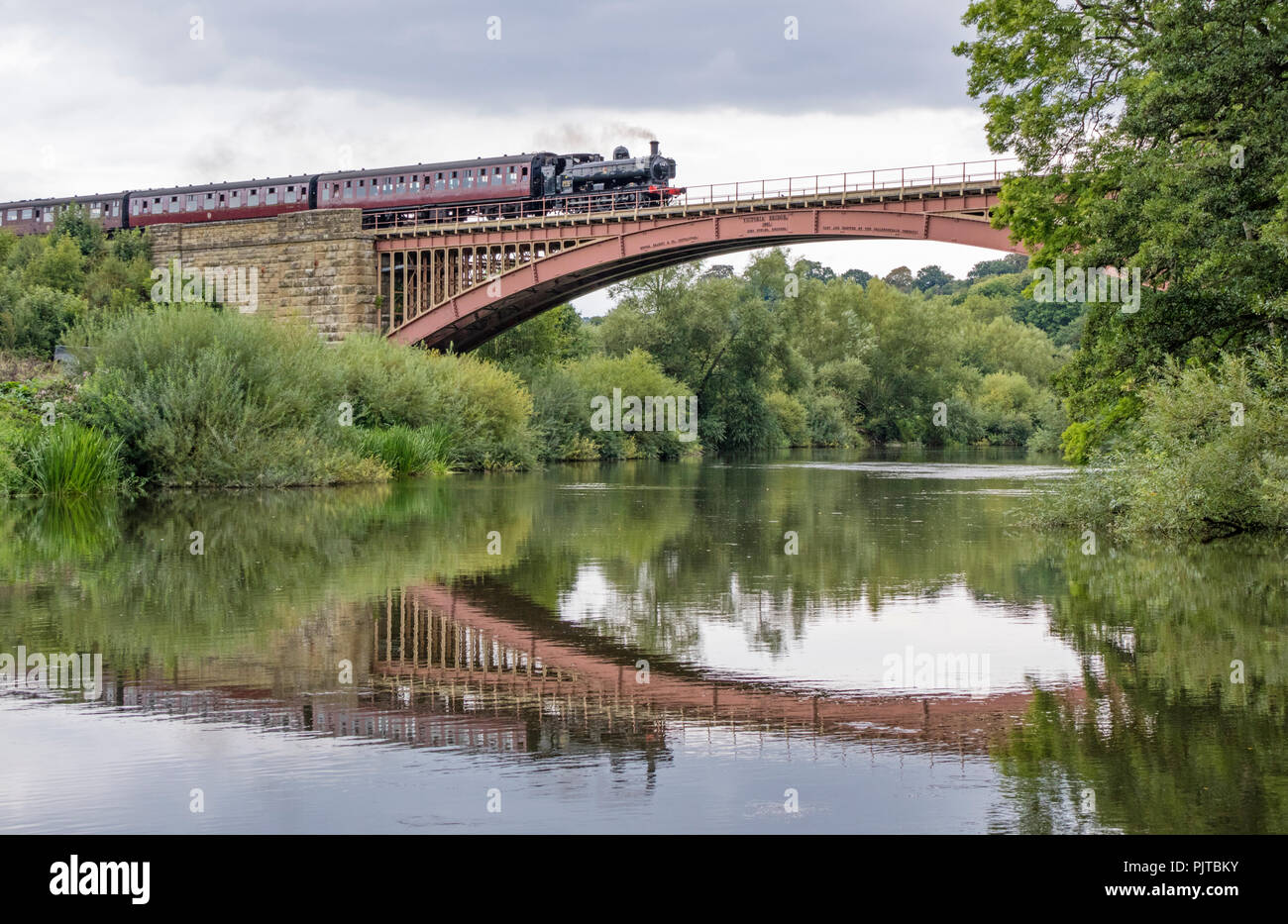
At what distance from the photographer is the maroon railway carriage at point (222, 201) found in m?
54.5

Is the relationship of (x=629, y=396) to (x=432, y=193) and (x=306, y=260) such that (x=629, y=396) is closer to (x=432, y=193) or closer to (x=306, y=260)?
(x=432, y=193)

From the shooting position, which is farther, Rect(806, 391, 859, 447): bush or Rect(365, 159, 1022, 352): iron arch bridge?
Rect(806, 391, 859, 447): bush

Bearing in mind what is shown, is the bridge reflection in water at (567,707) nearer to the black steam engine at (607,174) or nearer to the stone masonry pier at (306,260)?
the black steam engine at (607,174)

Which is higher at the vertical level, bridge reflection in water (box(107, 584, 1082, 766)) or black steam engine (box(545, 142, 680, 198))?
black steam engine (box(545, 142, 680, 198))

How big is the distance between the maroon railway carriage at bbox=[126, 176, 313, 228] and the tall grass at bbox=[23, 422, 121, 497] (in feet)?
→ 101

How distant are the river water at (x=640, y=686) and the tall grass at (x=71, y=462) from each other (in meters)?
8.55

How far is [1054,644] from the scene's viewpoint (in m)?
9.50

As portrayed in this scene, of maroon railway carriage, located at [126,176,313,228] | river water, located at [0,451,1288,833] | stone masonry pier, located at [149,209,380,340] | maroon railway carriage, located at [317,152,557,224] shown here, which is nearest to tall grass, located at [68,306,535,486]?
river water, located at [0,451,1288,833]

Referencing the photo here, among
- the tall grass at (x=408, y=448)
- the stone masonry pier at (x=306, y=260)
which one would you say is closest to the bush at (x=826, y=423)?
the stone masonry pier at (x=306, y=260)

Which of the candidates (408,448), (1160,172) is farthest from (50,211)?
(1160,172)

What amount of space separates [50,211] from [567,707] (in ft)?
197

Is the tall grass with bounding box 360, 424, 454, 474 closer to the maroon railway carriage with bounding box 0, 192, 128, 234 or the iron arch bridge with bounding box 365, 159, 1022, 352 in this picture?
the iron arch bridge with bounding box 365, 159, 1022, 352

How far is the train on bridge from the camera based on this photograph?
159 feet
